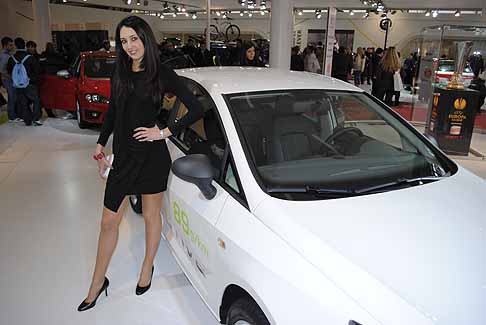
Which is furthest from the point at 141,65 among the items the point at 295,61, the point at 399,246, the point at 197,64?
the point at 295,61

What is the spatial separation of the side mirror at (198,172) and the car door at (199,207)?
0.05 meters

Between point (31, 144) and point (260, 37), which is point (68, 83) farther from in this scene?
point (260, 37)

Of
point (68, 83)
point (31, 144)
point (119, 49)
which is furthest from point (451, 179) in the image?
point (68, 83)

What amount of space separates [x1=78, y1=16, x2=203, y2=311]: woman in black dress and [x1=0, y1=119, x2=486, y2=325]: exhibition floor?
49 centimetres

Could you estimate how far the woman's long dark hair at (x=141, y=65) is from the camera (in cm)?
197

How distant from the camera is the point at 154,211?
2.27 meters

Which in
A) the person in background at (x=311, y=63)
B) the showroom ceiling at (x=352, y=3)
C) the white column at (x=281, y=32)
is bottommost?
the person in background at (x=311, y=63)

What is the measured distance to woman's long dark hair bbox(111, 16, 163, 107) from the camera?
77.5 inches

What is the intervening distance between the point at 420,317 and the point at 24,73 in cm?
740

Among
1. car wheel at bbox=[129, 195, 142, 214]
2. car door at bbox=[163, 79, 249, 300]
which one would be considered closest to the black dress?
car door at bbox=[163, 79, 249, 300]

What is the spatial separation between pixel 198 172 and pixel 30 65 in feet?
21.3

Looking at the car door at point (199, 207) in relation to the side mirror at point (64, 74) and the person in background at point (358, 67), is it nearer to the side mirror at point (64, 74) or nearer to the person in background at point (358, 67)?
the side mirror at point (64, 74)

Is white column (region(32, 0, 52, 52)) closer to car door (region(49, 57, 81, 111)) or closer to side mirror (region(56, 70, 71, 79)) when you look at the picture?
car door (region(49, 57, 81, 111))

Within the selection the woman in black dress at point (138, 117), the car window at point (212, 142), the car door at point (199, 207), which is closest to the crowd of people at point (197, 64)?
the car window at point (212, 142)
